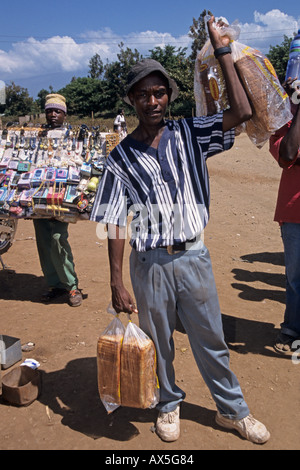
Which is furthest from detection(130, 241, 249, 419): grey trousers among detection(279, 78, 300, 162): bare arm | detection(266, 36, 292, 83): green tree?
detection(266, 36, 292, 83): green tree

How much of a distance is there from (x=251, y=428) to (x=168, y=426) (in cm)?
49

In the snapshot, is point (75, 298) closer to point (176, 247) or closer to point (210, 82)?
point (176, 247)

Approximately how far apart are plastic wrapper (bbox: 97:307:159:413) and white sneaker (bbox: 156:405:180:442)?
0.48ft

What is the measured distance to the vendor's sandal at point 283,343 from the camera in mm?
3479

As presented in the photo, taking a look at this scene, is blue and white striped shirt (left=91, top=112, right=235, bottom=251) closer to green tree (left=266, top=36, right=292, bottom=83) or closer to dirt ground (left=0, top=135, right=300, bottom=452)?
dirt ground (left=0, top=135, right=300, bottom=452)

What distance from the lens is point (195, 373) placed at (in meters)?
3.25

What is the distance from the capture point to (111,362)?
8.09 feet

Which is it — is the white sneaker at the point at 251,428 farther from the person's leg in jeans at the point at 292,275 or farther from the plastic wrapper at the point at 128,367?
the person's leg in jeans at the point at 292,275

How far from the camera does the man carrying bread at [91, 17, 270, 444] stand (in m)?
2.23

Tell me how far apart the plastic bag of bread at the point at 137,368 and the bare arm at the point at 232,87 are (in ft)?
4.23

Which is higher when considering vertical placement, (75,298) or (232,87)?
(232,87)

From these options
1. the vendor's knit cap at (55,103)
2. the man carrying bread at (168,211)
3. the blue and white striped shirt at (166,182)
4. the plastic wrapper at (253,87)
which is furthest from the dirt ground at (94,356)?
the vendor's knit cap at (55,103)

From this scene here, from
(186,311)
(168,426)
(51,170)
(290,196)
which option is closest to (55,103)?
(51,170)
